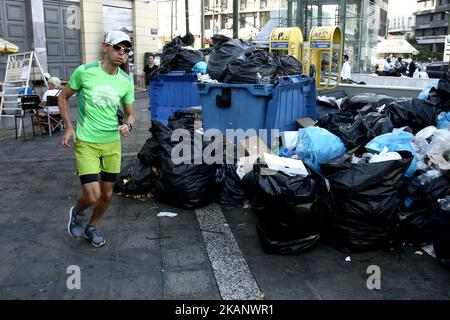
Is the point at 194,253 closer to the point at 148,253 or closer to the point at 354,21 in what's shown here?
the point at 148,253

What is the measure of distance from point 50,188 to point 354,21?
15.4 meters

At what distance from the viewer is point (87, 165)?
11.4ft

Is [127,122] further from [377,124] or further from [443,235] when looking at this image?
[377,124]

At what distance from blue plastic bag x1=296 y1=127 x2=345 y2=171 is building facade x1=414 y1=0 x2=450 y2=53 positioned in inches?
3429

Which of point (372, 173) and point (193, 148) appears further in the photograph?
point (193, 148)

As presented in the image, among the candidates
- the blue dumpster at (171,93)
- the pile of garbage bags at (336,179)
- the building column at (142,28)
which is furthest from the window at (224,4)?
the pile of garbage bags at (336,179)

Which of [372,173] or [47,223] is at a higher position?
[372,173]

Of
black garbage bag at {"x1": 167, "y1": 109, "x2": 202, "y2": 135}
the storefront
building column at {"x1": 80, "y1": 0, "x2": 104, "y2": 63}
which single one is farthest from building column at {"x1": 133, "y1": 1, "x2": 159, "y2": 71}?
black garbage bag at {"x1": 167, "y1": 109, "x2": 202, "y2": 135}

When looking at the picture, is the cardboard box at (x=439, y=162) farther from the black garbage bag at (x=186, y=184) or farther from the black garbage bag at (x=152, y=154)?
the black garbage bag at (x=152, y=154)

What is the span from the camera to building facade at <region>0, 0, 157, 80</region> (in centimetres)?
1309

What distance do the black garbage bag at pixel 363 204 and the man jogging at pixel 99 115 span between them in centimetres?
173
